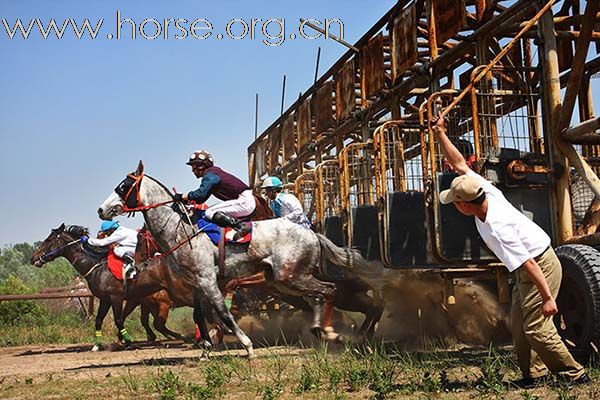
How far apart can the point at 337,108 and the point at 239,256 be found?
7.26 m

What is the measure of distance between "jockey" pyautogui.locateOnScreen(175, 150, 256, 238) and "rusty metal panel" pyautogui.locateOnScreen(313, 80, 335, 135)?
7252 mm

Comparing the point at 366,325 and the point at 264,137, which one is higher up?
the point at 264,137

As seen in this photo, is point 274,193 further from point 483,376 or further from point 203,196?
point 483,376

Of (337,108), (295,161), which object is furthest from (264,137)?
(337,108)

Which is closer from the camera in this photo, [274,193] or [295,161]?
[274,193]

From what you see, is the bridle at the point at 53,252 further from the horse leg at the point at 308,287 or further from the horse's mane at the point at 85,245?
the horse leg at the point at 308,287

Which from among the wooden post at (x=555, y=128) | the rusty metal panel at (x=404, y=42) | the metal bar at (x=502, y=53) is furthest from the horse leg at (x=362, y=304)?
the rusty metal panel at (x=404, y=42)

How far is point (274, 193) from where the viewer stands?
1221 cm

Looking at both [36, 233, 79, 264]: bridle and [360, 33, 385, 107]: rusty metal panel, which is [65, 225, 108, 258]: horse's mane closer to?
[36, 233, 79, 264]: bridle

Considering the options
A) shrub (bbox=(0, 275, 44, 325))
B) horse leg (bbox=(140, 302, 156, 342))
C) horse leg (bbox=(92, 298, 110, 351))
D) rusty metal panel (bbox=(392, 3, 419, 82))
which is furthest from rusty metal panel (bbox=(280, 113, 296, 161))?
horse leg (bbox=(92, 298, 110, 351))

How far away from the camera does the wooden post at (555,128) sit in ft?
26.0

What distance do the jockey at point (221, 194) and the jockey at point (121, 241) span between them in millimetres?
4178

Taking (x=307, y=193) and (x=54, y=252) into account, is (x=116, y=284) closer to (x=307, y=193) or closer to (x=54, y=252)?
(x=54, y=252)

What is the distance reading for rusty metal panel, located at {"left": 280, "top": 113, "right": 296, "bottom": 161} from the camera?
20.9 metres
